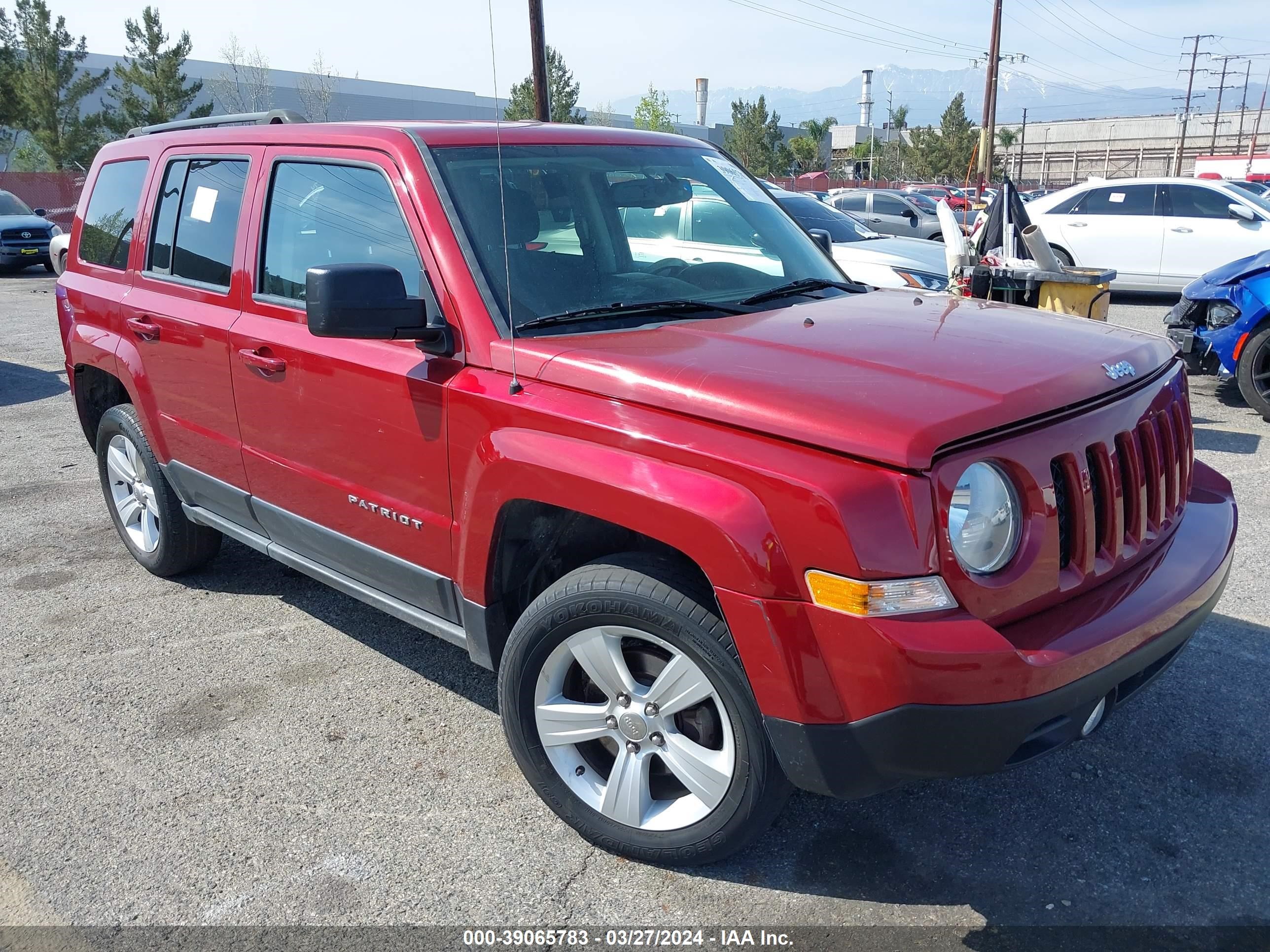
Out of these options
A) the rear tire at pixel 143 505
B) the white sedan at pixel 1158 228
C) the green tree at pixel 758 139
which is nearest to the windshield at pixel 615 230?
the rear tire at pixel 143 505

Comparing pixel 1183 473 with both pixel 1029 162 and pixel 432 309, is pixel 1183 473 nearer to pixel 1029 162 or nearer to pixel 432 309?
pixel 432 309

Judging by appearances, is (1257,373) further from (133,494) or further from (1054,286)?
(133,494)

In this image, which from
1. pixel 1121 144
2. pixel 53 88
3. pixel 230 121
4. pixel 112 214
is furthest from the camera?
pixel 1121 144

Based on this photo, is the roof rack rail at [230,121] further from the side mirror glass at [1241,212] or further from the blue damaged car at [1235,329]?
the side mirror glass at [1241,212]

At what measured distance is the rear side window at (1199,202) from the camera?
13078mm

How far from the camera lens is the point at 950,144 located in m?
57.7

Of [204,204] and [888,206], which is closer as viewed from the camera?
[204,204]

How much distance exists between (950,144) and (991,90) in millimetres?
30138

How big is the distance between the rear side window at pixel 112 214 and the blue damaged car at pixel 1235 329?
6.69 meters

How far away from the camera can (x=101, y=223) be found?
4906mm

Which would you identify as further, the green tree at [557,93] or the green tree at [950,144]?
the green tree at [950,144]

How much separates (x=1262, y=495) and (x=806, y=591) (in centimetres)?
481

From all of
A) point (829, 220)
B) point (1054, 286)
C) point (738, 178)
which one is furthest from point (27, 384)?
point (1054, 286)

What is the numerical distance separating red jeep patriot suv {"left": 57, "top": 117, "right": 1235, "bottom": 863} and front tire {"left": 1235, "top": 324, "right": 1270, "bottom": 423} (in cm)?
497
